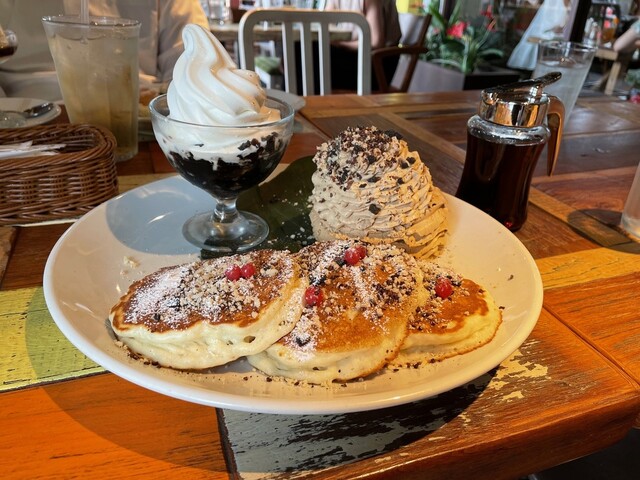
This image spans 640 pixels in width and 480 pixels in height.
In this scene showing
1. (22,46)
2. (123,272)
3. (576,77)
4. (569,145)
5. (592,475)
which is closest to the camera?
(123,272)

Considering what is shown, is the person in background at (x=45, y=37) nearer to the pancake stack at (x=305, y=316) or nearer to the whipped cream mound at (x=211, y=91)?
the whipped cream mound at (x=211, y=91)

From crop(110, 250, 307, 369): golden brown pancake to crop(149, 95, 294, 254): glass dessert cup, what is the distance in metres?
0.34

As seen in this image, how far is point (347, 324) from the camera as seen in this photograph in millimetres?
748

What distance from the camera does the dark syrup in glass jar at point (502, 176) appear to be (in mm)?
1267

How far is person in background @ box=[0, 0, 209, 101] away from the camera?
2.64 metres

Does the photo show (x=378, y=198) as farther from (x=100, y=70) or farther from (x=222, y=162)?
(x=100, y=70)

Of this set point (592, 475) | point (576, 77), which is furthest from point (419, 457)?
point (576, 77)

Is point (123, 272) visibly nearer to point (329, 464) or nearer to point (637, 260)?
point (329, 464)

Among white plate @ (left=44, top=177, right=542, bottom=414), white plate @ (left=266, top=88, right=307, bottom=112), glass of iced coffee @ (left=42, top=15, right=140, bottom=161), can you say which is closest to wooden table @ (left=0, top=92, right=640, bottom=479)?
white plate @ (left=44, top=177, right=542, bottom=414)

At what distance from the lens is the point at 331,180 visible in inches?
46.5

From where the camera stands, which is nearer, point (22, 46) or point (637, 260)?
point (637, 260)

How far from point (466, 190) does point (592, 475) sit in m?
0.88

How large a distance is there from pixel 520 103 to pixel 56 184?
1163 millimetres

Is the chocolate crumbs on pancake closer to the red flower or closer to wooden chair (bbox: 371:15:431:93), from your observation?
wooden chair (bbox: 371:15:431:93)
